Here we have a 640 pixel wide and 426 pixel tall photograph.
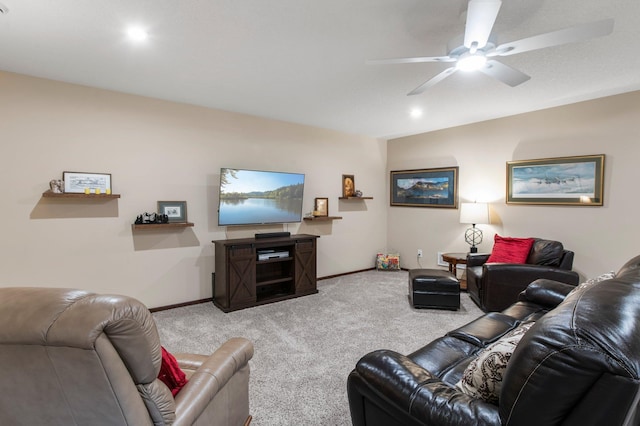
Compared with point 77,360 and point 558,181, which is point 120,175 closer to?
point 77,360

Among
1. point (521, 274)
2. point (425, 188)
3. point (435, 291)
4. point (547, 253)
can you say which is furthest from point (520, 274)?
point (425, 188)

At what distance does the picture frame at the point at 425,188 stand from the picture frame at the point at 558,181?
90 cm

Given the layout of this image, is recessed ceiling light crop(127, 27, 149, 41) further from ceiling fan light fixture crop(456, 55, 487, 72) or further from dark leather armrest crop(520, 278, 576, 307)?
dark leather armrest crop(520, 278, 576, 307)

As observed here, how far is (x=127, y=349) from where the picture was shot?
947 millimetres

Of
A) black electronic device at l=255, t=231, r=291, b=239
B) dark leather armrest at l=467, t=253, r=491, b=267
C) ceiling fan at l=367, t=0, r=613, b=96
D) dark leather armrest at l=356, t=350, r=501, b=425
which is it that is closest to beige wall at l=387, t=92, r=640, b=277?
dark leather armrest at l=467, t=253, r=491, b=267

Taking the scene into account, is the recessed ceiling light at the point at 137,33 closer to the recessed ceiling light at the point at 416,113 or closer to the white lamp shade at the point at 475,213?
the recessed ceiling light at the point at 416,113

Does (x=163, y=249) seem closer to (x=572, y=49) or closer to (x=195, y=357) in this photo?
(x=195, y=357)

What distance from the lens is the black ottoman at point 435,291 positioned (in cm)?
383

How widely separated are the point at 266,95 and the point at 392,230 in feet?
12.3

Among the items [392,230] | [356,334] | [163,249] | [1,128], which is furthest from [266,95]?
[392,230]

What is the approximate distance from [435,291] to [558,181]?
222 centimetres

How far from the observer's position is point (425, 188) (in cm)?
573

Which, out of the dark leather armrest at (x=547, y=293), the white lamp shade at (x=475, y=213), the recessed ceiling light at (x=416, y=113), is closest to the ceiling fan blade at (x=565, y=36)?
the dark leather armrest at (x=547, y=293)

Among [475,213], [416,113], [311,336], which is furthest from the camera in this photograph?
[475,213]
